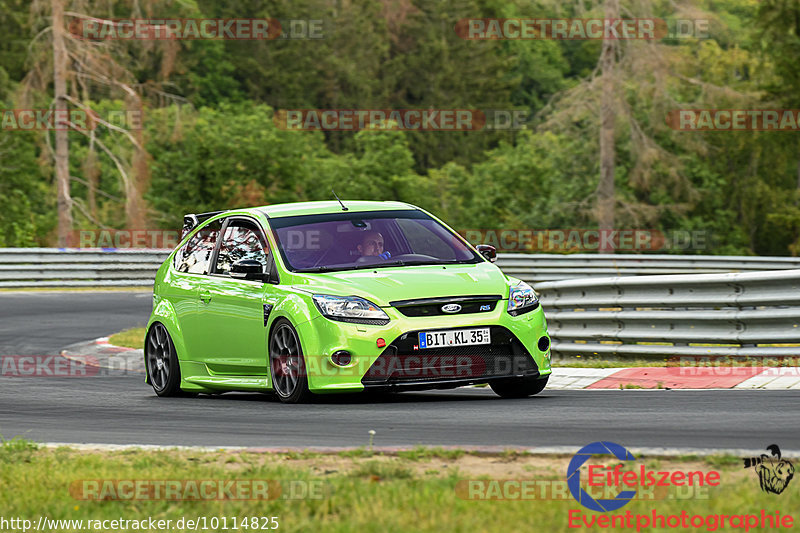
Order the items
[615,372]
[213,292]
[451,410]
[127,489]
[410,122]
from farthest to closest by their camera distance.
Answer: [410,122], [615,372], [213,292], [451,410], [127,489]

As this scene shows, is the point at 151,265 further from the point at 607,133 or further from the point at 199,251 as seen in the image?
the point at 199,251

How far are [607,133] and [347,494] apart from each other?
37.7m

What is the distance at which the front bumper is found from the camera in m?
9.69

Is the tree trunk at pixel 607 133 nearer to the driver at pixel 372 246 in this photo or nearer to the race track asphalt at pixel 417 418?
the driver at pixel 372 246

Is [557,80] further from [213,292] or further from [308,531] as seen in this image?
[308,531]

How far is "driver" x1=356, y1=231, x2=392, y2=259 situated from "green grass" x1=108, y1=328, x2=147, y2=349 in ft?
24.0

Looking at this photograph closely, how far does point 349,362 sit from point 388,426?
1.31 m

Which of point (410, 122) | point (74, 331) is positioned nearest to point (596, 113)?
point (74, 331)

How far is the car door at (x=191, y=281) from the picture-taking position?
38.0 feet

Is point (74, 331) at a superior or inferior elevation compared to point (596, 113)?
inferior

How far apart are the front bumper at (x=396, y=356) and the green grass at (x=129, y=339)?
820cm

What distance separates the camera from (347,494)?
238 inches

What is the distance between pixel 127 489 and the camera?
21.2 feet

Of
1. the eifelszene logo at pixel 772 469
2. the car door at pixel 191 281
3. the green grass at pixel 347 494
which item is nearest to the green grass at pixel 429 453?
the green grass at pixel 347 494
